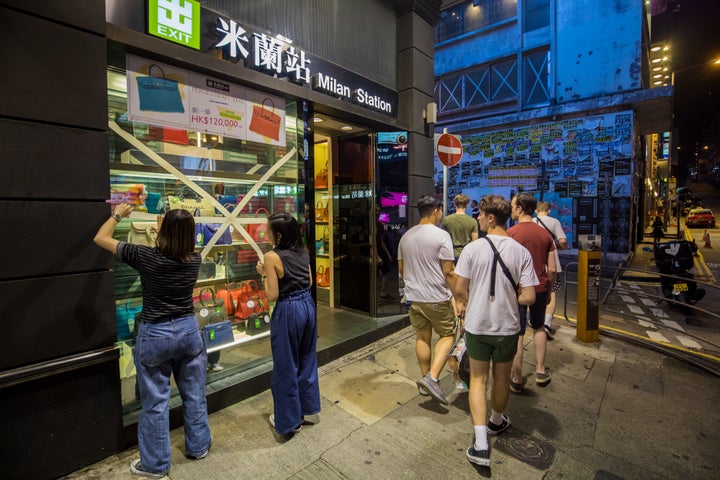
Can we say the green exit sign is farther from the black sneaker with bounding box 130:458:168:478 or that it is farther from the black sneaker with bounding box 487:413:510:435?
the black sneaker with bounding box 487:413:510:435

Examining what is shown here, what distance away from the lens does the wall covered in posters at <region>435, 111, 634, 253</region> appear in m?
13.6

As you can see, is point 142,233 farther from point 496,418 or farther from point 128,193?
point 496,418

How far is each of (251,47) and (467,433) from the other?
448 cm

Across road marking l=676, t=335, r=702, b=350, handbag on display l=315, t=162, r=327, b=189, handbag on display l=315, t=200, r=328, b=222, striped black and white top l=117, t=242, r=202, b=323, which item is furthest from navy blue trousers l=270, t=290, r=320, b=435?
road marking l=676, t=335, r=702, b=350

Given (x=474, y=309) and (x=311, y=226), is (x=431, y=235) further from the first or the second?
(x=311, y=226)

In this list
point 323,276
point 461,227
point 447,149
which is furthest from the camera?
point 323,276

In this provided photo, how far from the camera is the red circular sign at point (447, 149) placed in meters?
5.45

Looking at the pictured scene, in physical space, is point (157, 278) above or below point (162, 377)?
above

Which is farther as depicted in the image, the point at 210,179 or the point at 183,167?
the point at 210,179

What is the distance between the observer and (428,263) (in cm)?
371

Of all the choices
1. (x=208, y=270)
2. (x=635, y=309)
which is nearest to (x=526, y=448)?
(x=208, y=270)

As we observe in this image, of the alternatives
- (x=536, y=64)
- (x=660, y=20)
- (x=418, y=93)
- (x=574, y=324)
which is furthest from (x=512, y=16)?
(x=574, y=324)

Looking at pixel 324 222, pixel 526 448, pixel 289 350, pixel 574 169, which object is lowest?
pixel 526 448

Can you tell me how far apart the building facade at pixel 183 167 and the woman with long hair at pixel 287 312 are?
92 centimetres
